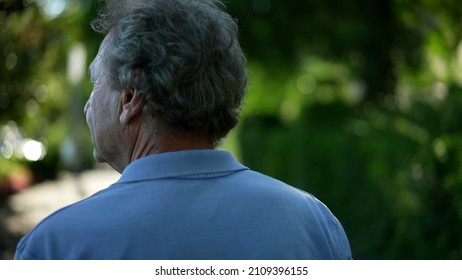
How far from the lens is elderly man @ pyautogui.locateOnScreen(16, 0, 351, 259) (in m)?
1.05

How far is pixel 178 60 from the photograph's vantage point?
1122mm

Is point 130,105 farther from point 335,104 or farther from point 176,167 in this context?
point 335,104

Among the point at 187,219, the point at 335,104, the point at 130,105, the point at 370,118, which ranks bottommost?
the point at 335,104

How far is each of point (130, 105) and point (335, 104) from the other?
5038 millimetres

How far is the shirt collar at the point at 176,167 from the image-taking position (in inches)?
44.1

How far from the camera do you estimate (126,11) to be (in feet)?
3.91

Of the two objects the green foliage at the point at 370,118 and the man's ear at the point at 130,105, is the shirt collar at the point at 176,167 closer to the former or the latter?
the man's ear at the point at 130,105

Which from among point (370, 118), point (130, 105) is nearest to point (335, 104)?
point (370, 118)

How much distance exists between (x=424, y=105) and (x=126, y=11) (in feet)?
9.54

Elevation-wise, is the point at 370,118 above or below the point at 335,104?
above

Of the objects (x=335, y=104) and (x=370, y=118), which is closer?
(x=370, y=118)

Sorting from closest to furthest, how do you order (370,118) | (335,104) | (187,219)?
1. (187,219)
2. (370,118)
3. (335,104)

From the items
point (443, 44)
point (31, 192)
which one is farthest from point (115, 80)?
point (31, 192)

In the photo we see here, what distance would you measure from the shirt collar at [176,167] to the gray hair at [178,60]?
0.06 meters
